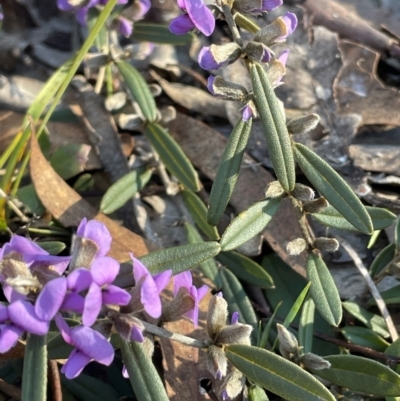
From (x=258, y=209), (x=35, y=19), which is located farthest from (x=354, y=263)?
(x=35, y=19)

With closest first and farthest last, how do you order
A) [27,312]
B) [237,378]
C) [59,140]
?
[27,312] → [237,378] → [59,140]

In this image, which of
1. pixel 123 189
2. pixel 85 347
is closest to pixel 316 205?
pixel 123 189

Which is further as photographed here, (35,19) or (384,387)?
(35,19)

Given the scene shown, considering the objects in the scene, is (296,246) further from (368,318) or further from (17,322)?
(17,322)

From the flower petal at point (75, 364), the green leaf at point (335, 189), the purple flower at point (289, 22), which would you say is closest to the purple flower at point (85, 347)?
the flower petal at point (75, 364)

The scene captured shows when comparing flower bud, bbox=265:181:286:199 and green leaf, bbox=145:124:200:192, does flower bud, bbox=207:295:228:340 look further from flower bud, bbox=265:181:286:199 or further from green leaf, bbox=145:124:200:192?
green leaf, bbox=145:124:200:192

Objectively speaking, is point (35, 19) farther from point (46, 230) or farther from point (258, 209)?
point (258, 209)
